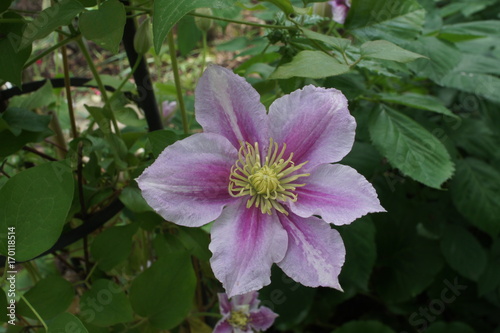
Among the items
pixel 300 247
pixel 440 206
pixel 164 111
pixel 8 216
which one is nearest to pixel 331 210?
pixel 300 247

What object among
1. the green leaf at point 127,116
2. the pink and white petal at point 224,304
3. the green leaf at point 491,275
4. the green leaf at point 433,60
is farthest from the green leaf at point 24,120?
the green leaf at point 491,275

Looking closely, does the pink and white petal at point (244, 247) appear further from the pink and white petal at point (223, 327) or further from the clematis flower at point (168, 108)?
the clematis flower at point (168, 108)

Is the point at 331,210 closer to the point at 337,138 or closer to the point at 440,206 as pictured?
the point at 337,138

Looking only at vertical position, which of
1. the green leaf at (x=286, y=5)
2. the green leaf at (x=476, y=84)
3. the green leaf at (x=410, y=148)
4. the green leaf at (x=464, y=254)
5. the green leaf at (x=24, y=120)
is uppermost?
the green leaf at (x=286, y=5)

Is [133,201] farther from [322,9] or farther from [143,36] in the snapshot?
[322,9]

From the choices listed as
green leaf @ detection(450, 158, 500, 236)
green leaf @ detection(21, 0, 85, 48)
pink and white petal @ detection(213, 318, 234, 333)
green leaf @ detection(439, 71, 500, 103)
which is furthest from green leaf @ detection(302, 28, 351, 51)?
green leaf @ detection(450, 158, 500, 236)

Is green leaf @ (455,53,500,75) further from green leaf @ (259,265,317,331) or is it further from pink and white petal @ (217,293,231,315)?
pink and white petal @ (217,293,231,315)

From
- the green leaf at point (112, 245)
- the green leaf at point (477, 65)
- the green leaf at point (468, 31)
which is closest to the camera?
the green leaf at point (112, 245)
